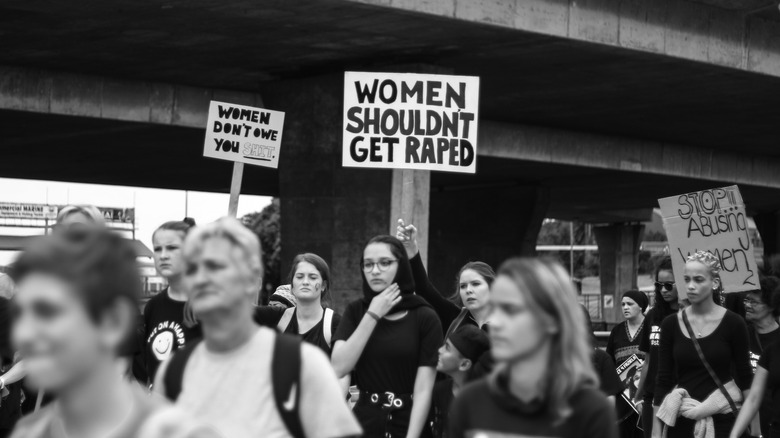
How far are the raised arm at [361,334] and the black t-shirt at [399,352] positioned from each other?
90mm

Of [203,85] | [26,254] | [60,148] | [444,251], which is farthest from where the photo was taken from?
[444,251]

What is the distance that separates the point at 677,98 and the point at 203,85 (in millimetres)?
8031

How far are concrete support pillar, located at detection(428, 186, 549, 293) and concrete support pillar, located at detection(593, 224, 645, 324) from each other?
760 inches

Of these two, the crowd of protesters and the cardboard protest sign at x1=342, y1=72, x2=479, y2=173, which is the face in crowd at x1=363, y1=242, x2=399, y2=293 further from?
the cardboard protest sign at x1=342, y1=72, x2=479, y2=173

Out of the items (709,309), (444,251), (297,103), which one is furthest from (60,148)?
(709,309)

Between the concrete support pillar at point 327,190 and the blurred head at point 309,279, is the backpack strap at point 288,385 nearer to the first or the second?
the blurred head at point 309,279

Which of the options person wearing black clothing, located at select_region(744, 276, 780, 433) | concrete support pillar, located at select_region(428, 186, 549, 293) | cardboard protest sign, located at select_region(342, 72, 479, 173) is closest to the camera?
person wearing black clothing, located at select_region(744, 276, 780, 433)

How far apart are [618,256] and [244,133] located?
45.8 m

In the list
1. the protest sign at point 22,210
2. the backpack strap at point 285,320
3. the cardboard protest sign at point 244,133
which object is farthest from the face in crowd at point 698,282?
the protest sign at point 22,210

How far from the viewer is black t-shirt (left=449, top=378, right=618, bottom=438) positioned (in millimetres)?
4020

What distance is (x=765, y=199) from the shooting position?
41781 millimetres

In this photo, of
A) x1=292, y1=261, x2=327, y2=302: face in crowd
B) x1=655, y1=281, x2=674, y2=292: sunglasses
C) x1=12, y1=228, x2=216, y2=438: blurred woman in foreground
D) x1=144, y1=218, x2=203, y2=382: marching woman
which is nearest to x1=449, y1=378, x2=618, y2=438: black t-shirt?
x1=12, y1=228, x2=216, y2=438: blurred woman in foreground

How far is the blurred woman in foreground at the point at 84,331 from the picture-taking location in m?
2.78

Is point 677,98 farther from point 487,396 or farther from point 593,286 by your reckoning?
point 593,286
